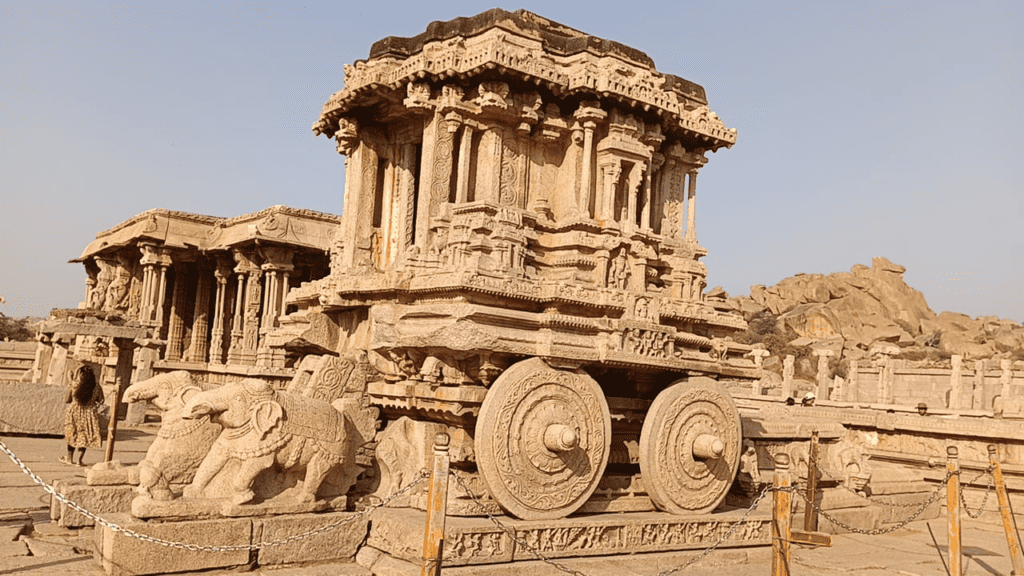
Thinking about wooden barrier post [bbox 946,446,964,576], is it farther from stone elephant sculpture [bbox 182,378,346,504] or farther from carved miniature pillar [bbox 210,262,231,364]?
carved miniature pillar [bbox 210,262,231,364]

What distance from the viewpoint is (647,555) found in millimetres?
7176

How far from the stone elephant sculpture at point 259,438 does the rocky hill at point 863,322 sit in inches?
1680

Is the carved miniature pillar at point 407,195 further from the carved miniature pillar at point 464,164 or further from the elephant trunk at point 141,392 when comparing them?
the elephant trunk at point 141,392

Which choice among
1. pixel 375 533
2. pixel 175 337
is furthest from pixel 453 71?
pixel 175 337

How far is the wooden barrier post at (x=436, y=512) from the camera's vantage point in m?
5.07

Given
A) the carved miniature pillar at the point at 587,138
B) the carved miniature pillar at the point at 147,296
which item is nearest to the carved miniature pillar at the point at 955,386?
the carved miniature pillar at the point at 587,138

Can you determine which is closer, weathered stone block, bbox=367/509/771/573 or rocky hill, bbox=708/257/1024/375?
weathered stone block, bbox=367/509/771/573

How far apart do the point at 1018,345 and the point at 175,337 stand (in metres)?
48.1

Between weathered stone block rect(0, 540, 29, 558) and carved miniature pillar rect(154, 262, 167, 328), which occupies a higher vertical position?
carved miniature pillar rect(154, 262, 167, 328)

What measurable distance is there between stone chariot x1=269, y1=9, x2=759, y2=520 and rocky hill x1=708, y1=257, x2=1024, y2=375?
38.6 metres

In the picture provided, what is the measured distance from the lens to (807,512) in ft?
28.3

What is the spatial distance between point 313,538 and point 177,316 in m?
24.7

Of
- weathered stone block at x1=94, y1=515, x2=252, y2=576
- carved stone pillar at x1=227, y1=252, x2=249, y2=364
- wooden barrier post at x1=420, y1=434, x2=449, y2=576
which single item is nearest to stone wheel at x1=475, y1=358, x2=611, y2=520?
wooden barrier post at x1=420, y1=434, x2=449, y2=576

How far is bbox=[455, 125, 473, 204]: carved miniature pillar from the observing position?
30.1 feet
